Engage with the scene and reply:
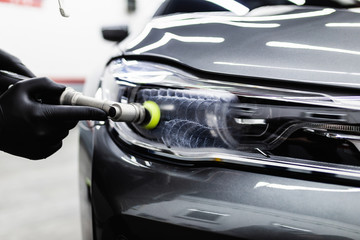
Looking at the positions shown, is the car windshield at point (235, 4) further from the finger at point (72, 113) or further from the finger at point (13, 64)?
the finger at point (72, 113)

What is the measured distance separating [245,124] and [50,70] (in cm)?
537

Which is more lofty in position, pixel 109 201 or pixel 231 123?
pixel 231 123

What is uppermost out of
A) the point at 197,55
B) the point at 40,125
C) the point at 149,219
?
the point at 197,55

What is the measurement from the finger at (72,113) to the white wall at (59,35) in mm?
4419

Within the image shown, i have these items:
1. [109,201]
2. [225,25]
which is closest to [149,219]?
[109,201]

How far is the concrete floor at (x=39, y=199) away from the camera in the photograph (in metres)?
2.29

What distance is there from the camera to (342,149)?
0.82 metres

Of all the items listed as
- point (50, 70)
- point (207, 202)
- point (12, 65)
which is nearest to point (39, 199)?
point (12, 65)

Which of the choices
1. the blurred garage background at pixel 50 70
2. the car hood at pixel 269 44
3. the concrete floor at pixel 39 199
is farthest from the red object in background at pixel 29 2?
the car hood at pixel 269 44

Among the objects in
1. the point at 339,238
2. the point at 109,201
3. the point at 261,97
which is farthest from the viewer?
the point at 109,201

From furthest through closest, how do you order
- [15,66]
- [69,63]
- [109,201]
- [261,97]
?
[69,63] < [15,66] < [109,201] < [261,97]

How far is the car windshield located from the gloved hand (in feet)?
1.67

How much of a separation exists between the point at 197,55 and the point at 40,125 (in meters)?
0.35

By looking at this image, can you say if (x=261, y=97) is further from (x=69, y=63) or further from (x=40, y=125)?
(x=69, y=63)
